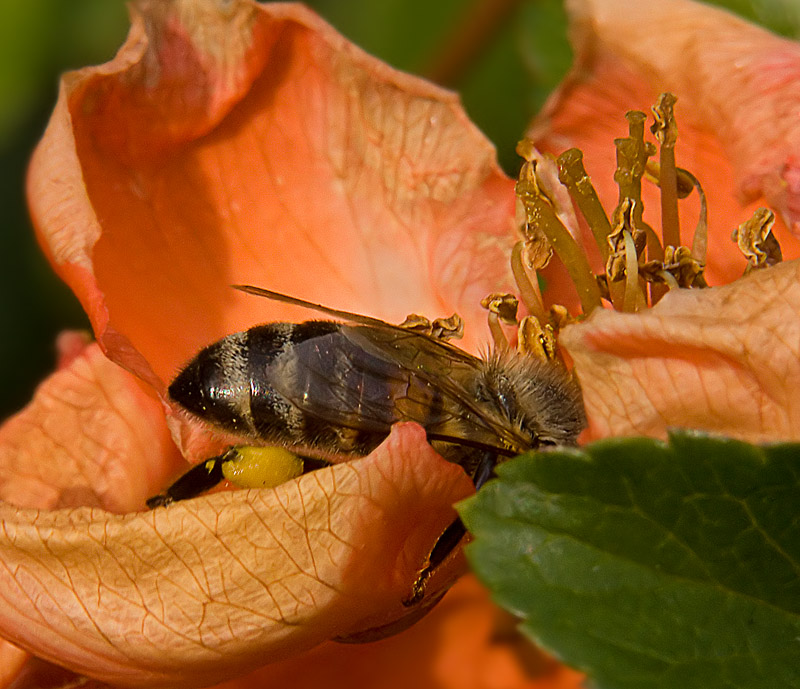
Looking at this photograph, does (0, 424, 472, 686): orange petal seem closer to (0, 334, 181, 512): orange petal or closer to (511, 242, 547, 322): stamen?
(0, 334, 181, 512): orange petal

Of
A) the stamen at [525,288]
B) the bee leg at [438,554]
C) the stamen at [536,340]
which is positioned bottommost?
the bee leg at [438,554]

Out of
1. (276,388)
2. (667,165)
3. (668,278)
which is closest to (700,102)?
(667,165)

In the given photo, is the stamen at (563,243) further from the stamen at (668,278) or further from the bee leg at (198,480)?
the bee leg at (198,480)

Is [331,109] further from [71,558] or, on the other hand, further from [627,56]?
[71,558]

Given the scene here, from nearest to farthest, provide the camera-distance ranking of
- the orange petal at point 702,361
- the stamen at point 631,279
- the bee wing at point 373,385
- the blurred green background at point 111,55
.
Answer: the orange petal at point 702,361 → the bee wing at point 373,385 → the stamen at point 631,279 → the blurred green background at point 111,55

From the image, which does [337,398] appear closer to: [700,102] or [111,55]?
[700,102]

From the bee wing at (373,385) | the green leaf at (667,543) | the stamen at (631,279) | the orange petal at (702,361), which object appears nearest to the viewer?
the green leaf at (667,543)

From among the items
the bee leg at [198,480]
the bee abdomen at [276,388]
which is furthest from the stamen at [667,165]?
the bee leg at [198,480]

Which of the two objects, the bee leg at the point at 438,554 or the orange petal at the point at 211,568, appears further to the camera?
the bee leg at the point at 438,554

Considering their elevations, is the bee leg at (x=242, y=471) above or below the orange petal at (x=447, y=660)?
above
